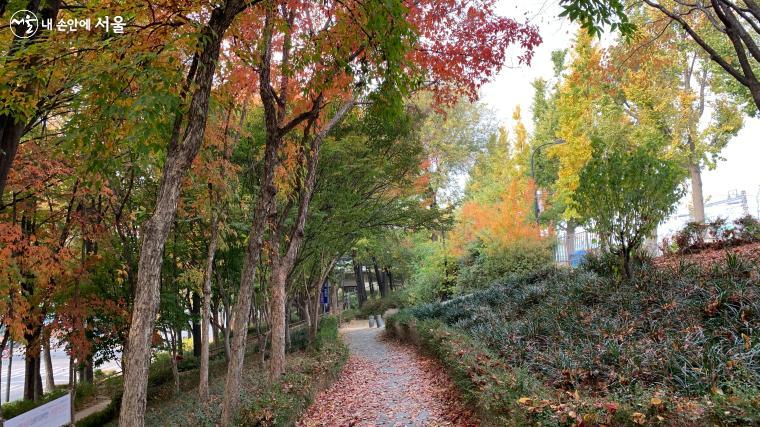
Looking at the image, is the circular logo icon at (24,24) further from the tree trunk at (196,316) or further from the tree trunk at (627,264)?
the tree trunk at (196,316)

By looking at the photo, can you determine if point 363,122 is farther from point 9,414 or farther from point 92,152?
point 9,414

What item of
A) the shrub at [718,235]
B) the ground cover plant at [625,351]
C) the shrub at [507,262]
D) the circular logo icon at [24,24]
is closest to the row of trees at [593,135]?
the shrub at [507,262]

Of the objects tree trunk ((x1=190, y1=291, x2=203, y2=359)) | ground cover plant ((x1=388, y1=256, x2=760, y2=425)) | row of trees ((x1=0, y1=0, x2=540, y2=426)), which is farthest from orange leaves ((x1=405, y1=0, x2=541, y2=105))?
tree trunk ((x1=190, y1=291, x2=203, y2=359))

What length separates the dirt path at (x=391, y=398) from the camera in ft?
21.4

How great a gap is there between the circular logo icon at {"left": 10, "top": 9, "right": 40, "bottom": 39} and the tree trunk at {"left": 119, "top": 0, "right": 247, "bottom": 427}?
131cm

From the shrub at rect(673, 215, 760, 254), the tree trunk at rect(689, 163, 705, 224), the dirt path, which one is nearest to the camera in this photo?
the dirt path

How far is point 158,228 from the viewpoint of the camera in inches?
152

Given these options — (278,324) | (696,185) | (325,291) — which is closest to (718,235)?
(696,185)

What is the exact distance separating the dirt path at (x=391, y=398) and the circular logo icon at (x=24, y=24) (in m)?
5.65

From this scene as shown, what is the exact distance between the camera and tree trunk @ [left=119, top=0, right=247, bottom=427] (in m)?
3.71

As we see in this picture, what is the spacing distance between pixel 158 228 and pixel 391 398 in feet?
18.5

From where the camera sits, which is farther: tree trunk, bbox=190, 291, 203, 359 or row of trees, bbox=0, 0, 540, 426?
tree trunk, bbox=190, 291, 203, 359

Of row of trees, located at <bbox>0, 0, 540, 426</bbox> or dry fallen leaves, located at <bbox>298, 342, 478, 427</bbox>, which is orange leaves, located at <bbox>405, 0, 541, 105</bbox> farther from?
dry fallen leaves, located at <bbox>298, 342, 478, 427</bbox>

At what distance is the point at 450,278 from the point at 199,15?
649 inches
